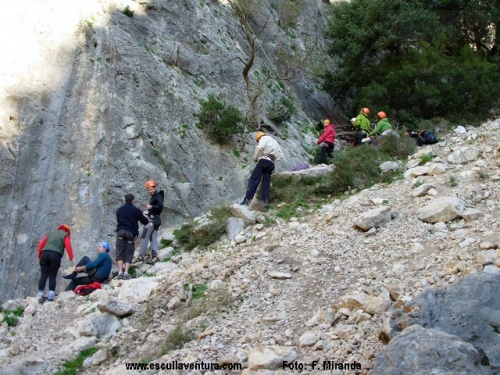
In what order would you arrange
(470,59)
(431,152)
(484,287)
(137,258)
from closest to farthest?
(484,287) → (137,258) → (431,152) → (470,59)

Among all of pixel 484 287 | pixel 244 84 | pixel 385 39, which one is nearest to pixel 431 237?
pixel 484 287

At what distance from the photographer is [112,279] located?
35.0 ft

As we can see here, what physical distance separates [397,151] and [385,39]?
411 inches

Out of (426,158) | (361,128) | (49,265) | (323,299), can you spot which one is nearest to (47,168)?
(49,265)

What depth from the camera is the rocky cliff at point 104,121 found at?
12.8m

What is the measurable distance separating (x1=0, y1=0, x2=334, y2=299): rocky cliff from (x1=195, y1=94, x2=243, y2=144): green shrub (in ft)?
0.87

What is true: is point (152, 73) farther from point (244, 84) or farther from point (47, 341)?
point (47, 341)

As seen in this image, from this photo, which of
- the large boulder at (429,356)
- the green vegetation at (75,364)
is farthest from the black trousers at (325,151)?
the large boulder at (429,356)

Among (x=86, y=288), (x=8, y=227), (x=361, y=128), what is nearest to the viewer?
(x=86, y=288)

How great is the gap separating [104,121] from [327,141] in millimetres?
5855

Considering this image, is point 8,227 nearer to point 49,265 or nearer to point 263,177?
point 49,265

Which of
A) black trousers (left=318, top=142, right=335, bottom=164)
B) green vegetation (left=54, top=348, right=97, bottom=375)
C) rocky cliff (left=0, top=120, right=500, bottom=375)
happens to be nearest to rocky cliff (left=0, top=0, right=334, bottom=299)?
black trousers (left=318, top=142, right=335, bottom=164)

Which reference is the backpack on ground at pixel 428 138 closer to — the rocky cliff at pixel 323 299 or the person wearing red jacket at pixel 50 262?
the rocky cliff at pixel 323 299

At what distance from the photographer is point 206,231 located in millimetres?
11047
